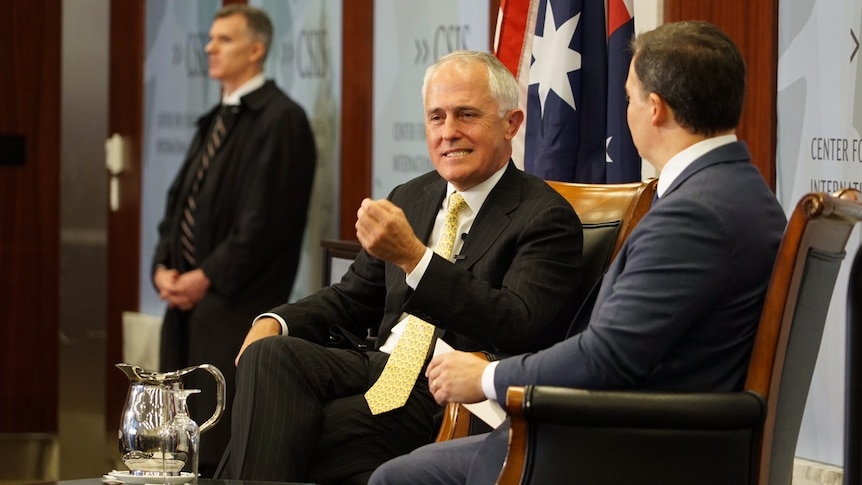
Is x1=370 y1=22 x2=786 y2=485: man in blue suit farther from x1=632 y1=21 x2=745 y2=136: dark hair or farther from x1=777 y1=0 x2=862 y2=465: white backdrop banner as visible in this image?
x1=777 y1=0 x2=862 y2=465: white backdrop banner

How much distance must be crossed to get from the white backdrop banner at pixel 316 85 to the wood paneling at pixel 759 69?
2150 millimetres

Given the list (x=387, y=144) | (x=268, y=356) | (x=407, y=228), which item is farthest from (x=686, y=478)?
(x=387, y=144)

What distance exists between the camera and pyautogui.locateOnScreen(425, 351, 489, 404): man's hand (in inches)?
93.2

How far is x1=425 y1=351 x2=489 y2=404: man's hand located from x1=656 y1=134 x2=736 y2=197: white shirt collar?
0.45 meters

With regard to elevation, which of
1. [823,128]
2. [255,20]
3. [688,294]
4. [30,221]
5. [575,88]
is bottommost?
[30,221]

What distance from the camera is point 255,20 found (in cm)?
535

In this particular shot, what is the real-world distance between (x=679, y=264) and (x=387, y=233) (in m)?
0.71

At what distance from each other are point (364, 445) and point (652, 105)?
1028 mm

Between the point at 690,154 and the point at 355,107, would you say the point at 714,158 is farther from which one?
the point at 355,107

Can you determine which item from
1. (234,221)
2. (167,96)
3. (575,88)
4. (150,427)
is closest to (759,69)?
(575,88)

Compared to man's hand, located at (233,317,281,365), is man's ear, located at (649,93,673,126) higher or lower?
higher

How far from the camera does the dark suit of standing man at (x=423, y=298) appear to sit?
2.75m

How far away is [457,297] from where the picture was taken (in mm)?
2730

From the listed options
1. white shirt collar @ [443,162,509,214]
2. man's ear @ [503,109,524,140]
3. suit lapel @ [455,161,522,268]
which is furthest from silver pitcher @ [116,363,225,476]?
man's ear @ [503,109,524,140]
